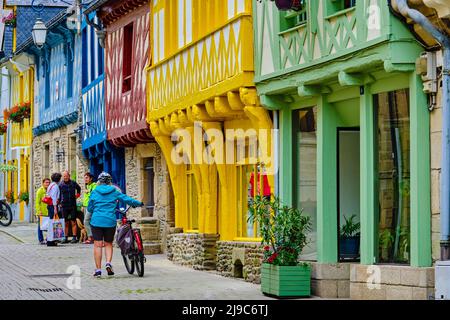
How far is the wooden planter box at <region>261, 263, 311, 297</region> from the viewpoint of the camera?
50.8 feet

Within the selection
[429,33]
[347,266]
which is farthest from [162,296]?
[429,33]

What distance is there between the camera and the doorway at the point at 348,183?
16.3 m

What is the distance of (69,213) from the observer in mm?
28812

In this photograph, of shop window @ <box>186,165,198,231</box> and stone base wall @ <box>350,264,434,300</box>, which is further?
shop window @ <box>186,165,198,231</box>

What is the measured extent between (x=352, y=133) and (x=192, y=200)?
720 cm

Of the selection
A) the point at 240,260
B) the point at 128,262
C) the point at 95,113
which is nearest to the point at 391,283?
the point at 240,260

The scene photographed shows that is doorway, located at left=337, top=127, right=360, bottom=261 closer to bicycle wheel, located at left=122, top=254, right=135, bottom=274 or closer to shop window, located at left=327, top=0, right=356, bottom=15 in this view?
shop window, located at left=327, top=0, right=356, bottom=15

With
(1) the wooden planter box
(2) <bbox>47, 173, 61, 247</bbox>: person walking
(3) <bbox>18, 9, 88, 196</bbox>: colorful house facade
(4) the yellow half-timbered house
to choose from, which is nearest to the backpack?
(1) the wooden planter box

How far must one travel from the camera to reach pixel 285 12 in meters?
16.9

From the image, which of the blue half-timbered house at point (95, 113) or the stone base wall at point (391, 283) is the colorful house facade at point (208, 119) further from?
the blue half-timbered house at point (95, 113)

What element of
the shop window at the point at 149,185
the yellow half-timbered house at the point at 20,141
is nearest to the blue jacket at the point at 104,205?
the shop window at the point at 149,185

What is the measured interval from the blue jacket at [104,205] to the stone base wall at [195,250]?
238 centimetres

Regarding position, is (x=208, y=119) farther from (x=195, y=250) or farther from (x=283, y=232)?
(x=283, y=232)

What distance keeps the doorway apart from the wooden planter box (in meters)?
0.85
